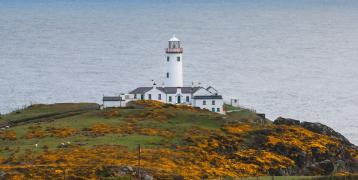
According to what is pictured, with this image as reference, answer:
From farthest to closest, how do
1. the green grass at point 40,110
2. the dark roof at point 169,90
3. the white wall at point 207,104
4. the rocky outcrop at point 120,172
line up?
the dark roof at point 169,90 → the white wall at point 207,104 → the green grass at point 40,110 → the rocky outcrop at point 120,172

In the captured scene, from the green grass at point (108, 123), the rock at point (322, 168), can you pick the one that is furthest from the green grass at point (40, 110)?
the rock at point (322, 168)

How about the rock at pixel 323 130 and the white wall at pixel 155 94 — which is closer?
the rock at pixel 323 130

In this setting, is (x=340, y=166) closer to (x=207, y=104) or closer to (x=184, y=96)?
(x=207, y=104)

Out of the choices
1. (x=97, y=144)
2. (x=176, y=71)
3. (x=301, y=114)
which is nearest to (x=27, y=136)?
(x=97, y=144)

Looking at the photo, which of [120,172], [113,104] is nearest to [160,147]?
[120,172]

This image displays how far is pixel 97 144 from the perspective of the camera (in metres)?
89.7

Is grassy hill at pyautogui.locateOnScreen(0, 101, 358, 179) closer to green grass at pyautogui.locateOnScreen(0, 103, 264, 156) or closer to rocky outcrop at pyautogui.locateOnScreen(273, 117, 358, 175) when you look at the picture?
rocky outcrop at pyautogui.locateOnScreen(273, 117, 358, 175)

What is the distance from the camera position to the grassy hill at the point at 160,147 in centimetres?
8012

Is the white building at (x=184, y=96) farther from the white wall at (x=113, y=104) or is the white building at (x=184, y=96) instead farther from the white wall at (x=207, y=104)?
the white wall at (x=113, y=104)

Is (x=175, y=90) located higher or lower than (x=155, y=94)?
higher

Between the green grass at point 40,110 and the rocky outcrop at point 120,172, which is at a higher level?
the green grass at point 40,110

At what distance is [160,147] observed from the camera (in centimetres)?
8994

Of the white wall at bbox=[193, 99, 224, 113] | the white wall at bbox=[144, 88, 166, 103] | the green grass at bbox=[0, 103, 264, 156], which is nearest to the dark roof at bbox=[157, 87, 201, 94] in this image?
the white wall at bbox=[144, 88, 166, 103]

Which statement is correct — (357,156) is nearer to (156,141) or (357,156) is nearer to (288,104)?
(156,141)
